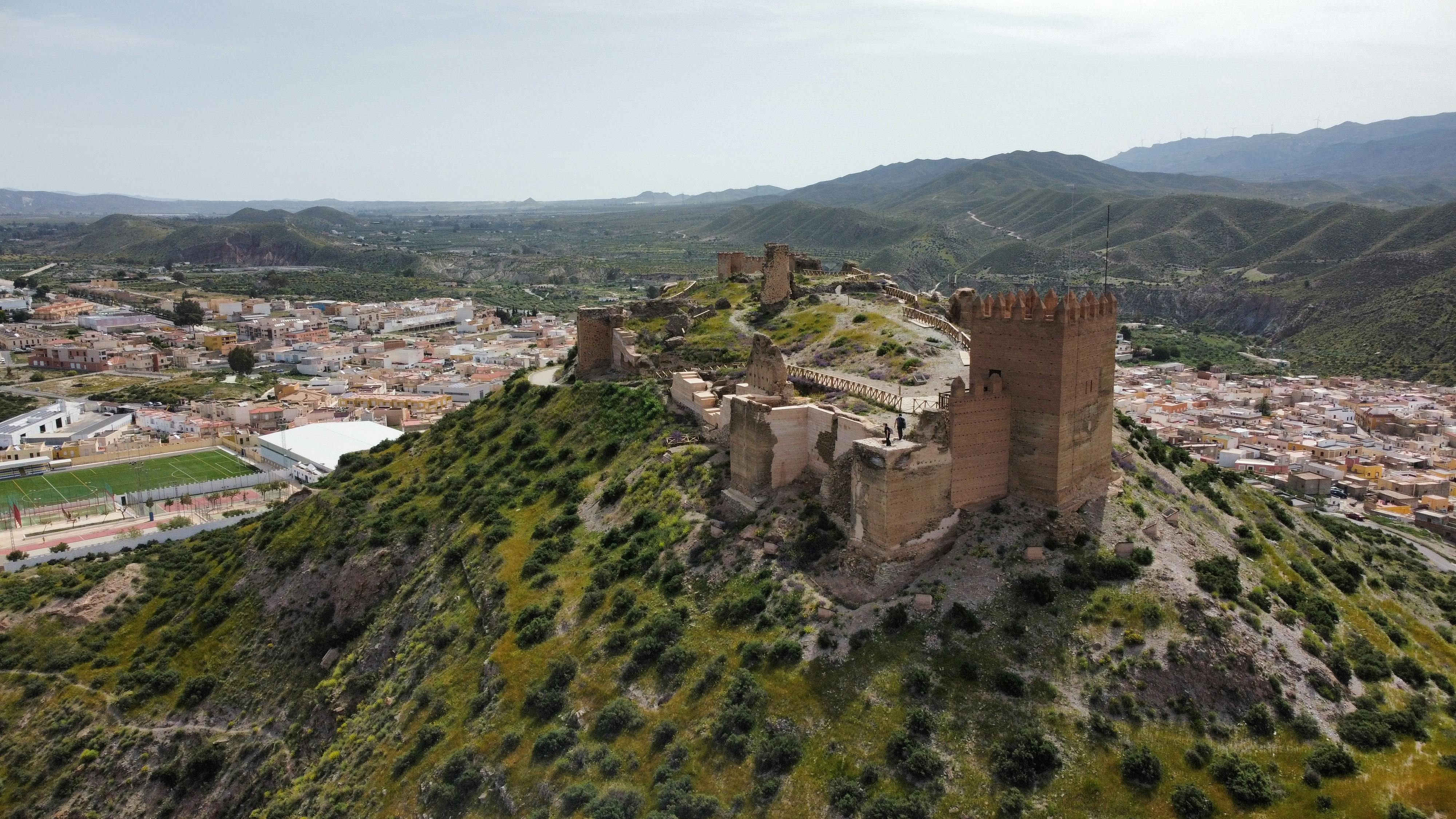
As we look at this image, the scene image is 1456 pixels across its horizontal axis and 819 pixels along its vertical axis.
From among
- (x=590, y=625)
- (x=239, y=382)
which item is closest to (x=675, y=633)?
(x=590, y=625)

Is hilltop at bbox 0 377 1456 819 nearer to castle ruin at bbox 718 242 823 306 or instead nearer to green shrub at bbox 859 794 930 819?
green shrub at bbox 859 794 930 819

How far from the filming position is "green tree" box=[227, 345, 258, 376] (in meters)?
99.1

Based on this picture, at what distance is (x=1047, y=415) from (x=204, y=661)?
3071 cm

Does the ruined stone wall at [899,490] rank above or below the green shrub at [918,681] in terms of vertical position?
above

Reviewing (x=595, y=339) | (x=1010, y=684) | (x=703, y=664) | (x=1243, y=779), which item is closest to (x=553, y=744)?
(x=703, y=664)

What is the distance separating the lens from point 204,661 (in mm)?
34781

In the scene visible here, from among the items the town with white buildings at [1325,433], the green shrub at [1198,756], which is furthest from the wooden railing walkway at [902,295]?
the green shrub at [1198,756]

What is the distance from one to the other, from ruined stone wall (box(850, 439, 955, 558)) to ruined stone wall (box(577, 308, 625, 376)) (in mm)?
24937

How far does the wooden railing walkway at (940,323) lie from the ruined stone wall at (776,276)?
7.31 m

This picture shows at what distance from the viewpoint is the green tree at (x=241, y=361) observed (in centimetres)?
9912

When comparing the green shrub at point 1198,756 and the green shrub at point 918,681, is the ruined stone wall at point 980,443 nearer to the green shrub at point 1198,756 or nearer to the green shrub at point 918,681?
the green shrub at point 918,681

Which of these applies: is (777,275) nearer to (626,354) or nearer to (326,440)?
(626,354)

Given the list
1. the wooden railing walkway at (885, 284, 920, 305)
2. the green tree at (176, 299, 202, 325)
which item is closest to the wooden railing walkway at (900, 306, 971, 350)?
the wooden railing walkway at (885, 284, 920, 305)

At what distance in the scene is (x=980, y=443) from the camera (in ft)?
77.5
